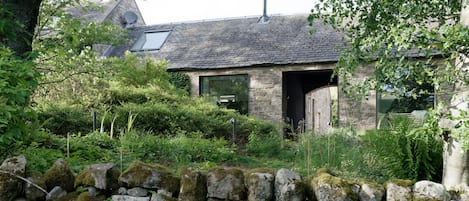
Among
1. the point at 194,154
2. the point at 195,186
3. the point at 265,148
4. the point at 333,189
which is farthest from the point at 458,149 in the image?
the point at 265,148

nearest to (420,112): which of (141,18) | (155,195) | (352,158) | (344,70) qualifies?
(352,158)

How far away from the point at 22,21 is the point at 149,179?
2.26 metres

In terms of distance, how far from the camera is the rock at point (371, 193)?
296 cm

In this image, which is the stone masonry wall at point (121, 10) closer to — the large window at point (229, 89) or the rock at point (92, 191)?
the large window at point (229, 89)

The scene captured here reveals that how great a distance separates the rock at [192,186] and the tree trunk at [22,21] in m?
2.13

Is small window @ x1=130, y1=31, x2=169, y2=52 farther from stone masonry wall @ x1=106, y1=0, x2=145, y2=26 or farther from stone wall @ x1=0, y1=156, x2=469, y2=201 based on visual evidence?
stone wall @ x1=0, y1=156, x2=469, y2=201

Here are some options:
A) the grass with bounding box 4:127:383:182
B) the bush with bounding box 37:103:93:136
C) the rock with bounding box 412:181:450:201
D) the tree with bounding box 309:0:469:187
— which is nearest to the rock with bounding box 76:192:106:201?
Result: the grass with bounding box 4:127:383:182

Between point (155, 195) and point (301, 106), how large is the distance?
1563 centimetres

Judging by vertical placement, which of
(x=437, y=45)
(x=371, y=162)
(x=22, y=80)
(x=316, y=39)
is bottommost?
(x=371, y=162)

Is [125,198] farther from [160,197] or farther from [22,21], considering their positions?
[22,21]

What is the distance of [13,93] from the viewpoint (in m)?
3.24

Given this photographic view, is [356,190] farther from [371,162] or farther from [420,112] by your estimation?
[420,112]

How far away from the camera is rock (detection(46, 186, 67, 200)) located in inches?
127

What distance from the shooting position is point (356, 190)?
300 cm
